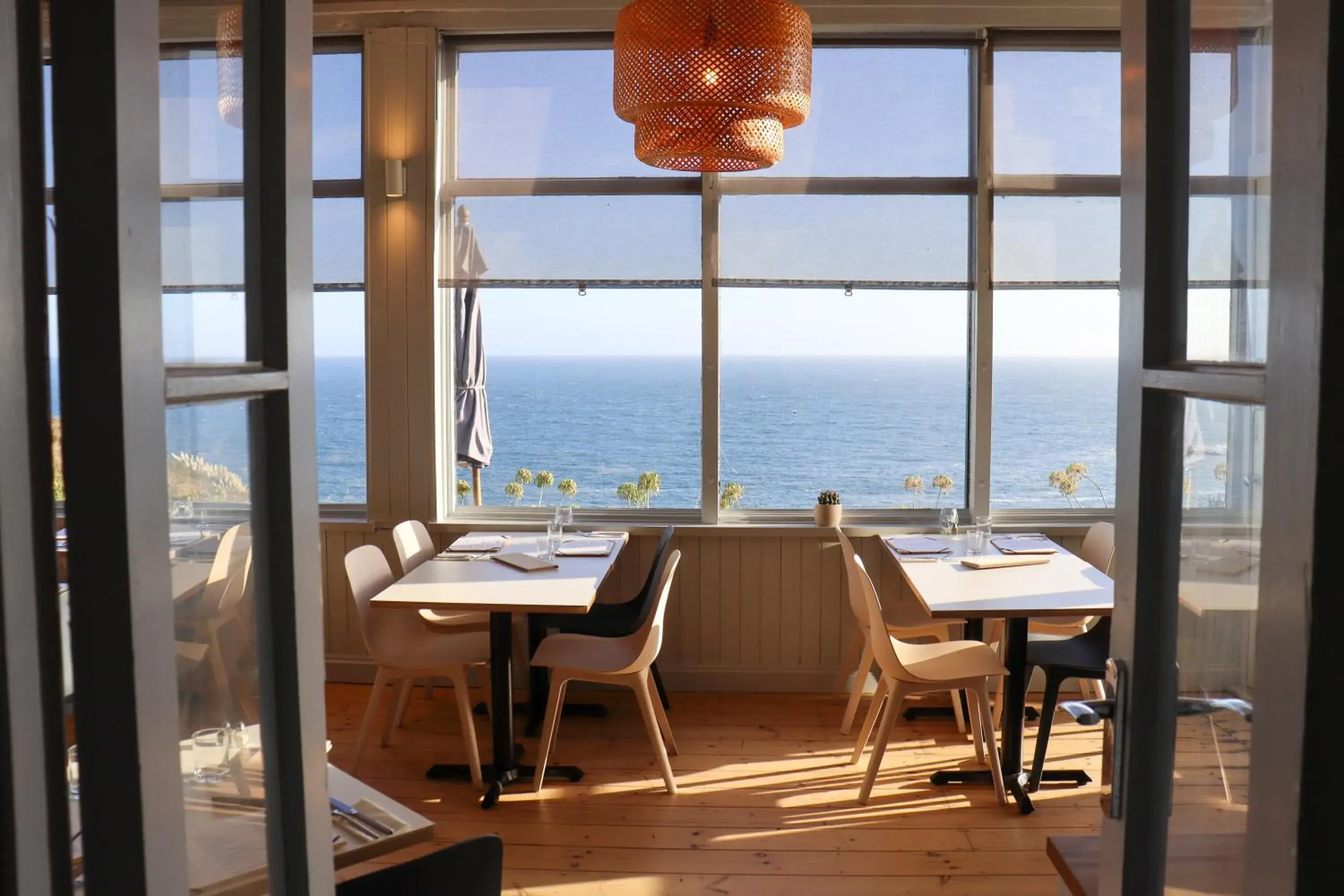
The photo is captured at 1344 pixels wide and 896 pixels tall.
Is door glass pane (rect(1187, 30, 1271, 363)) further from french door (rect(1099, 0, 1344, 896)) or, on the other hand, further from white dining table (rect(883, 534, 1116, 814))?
white dining table (rect(883, 534, 1116, 814))

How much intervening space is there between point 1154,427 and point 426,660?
143 inches

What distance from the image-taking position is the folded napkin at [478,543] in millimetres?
4977

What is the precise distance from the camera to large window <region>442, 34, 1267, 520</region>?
5508 mm

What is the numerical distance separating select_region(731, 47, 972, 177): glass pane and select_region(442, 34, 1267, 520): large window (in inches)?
0.4

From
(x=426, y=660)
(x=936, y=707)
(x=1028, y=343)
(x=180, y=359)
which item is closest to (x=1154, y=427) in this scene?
(x=180, y=359)

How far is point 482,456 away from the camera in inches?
229

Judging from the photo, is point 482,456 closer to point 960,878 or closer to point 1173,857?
point 960,878

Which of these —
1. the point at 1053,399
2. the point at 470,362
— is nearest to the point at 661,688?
the point at 470,362

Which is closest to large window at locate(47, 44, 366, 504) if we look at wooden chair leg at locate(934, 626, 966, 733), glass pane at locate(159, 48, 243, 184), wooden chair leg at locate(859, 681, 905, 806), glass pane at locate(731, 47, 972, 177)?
glass pane at locate(159, 48, 243, 184)

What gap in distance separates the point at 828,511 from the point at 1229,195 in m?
4.47

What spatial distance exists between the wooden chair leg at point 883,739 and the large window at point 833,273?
1.67 meters

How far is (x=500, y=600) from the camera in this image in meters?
4.00

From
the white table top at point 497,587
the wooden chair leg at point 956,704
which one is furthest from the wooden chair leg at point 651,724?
the wooden chair leg at point 956,704

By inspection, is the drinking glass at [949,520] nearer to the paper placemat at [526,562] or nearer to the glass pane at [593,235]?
the glass pane at [593,235]
